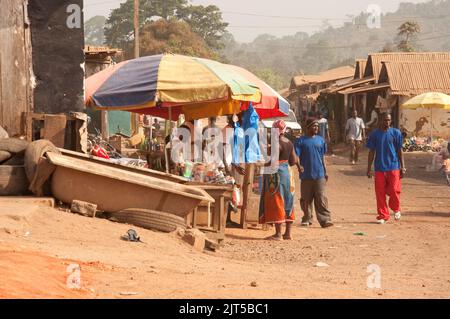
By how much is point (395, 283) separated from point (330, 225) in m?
6.25

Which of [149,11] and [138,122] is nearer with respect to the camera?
[138,122]

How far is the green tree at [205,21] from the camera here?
272ft

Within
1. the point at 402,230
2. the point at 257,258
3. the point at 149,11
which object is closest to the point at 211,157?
the point at 402,230

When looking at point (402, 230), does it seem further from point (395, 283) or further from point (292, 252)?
point (395, 283)

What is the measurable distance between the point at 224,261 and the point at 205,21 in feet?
244

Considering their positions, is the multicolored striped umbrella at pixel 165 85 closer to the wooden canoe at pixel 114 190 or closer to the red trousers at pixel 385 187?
the wooden canoe at pixel 114 190

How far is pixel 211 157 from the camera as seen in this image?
618 inches

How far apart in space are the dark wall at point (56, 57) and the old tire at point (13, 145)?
172 cm

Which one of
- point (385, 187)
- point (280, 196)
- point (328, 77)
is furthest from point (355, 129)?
point (328, 77)

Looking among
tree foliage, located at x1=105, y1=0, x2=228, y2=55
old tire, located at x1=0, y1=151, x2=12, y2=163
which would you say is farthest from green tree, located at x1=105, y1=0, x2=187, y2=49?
old tire, located at x1=0, y1=151, x2=12, y2=163

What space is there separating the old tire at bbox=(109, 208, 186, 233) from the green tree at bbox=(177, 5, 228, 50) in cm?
7255

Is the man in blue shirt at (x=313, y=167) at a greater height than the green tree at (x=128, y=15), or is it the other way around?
the green tree at (x=128, y=15)

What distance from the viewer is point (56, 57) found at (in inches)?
523

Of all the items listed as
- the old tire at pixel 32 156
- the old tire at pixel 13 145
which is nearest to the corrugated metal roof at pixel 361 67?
the old tire at pixel 13 145
